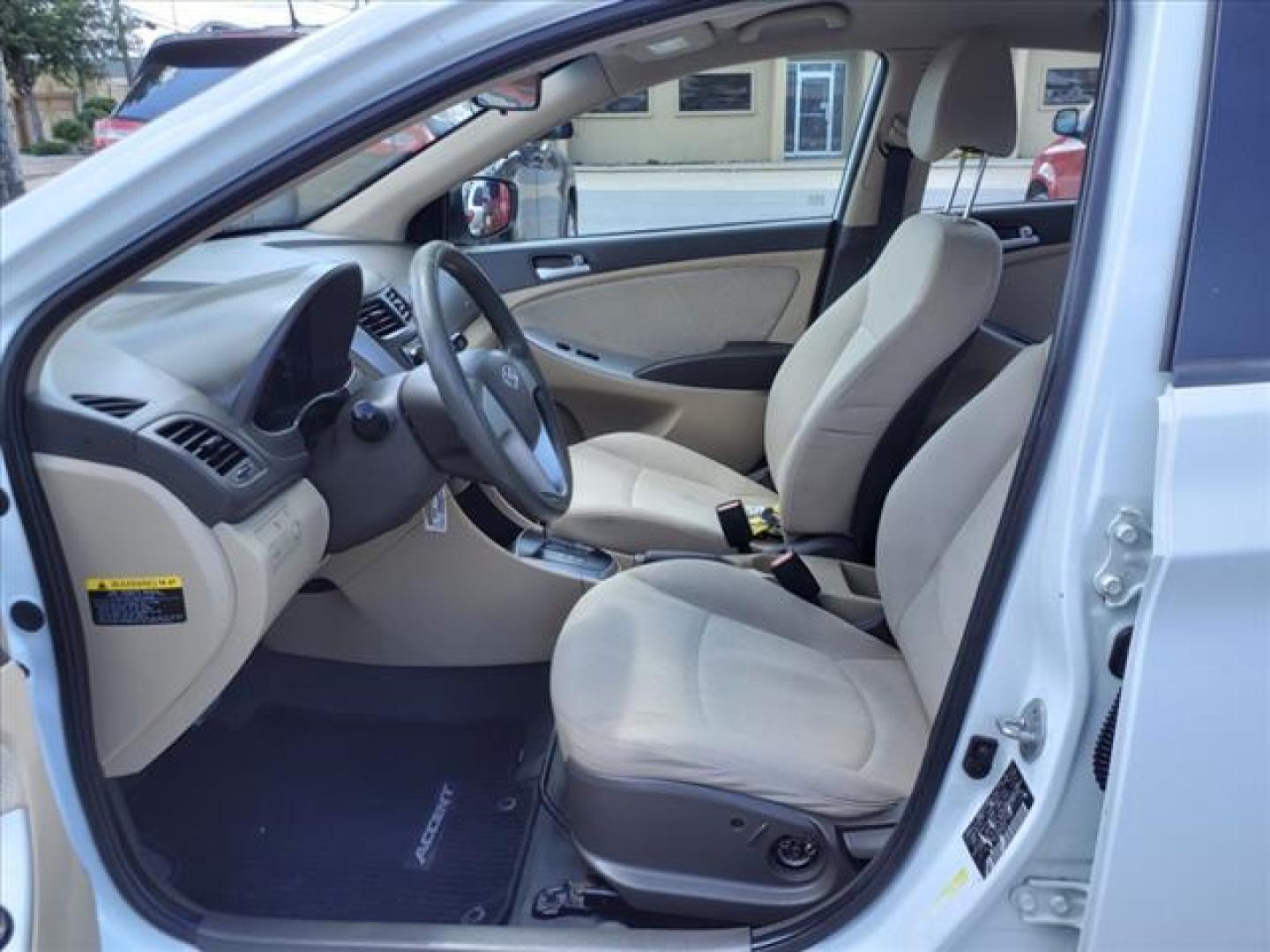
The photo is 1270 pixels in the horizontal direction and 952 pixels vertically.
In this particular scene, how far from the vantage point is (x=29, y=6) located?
42.5 ft

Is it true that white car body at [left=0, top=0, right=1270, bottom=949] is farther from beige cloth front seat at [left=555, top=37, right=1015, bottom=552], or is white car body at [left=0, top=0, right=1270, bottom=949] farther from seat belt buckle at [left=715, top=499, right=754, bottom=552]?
seat belt buckle at [left=715, top=499, right=754, bottom=552]

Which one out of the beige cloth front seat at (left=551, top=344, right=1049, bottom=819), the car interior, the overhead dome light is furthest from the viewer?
the overhead dome light

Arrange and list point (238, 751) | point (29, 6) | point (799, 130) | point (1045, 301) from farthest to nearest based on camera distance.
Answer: point (29, 6) → point (799, 130) → point (1045, 301) → point (238, 751)

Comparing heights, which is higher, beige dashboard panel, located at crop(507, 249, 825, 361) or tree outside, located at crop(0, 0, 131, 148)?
tree outside, located at crop(0, 0, 131, 148)

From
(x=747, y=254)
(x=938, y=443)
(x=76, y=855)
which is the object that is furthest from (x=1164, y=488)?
(x=747, y=254)

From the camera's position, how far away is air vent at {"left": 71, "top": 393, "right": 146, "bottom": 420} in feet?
3.88

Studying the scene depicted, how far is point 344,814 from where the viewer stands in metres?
1.79

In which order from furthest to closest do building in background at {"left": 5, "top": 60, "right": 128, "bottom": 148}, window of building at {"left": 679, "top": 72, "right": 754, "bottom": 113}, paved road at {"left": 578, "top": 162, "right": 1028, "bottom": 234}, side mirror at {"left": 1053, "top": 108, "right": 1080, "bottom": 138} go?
building in background at {"left": 5, "top": 60, "right": 128, "bottom": 148}, window of building at {"left": 679, "top": 72, "right": 754, "bottom": 113}, paved road at {"left": 578, "top": 162, "right": 1028, "bottom": 234}, side mirror at {"left": 1053, "top": 108, "right": 1080, "bottom": 138}

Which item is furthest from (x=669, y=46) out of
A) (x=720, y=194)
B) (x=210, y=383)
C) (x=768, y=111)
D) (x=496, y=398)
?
(x=768, y=111)

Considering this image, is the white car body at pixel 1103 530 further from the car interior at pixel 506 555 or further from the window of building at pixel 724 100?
the window of building at pixel 724 100

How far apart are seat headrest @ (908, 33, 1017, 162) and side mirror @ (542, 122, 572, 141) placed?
82 centimetres

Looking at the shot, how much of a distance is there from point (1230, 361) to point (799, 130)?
5.18 m

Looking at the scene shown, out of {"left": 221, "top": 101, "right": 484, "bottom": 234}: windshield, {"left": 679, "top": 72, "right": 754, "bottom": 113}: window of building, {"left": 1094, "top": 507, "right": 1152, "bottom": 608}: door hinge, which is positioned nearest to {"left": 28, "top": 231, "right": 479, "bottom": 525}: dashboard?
{"left": 221, "top": 101, "right": 484, "bottom": 234}: windshield

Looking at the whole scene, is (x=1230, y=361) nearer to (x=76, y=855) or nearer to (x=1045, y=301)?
(x=76, y=855)
